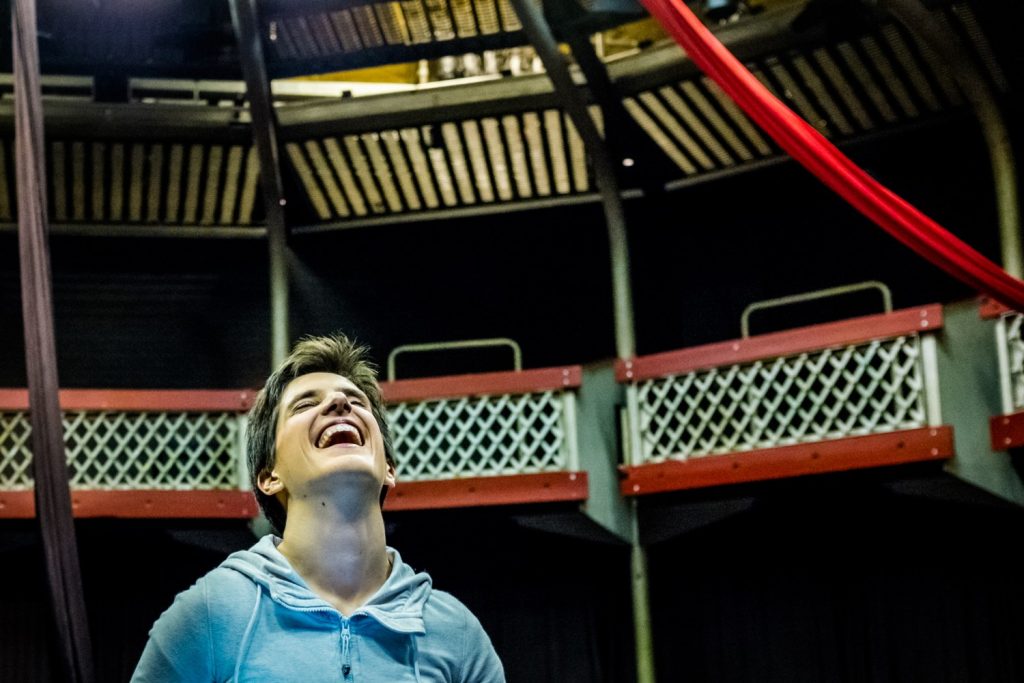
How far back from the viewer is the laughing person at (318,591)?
6.52 ft

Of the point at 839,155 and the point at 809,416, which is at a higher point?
the point at 839,155

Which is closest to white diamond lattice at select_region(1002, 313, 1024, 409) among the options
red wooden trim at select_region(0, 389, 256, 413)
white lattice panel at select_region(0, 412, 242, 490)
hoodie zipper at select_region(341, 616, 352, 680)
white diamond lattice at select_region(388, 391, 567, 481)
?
white diamond lattice at select_region(388, 391, 567, 481)

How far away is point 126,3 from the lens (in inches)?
357

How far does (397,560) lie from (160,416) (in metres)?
6.84

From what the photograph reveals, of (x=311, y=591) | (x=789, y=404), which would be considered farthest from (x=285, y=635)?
(x=789, y=404)

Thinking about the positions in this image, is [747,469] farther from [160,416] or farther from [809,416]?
[160,416]

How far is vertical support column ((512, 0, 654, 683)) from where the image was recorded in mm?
8367

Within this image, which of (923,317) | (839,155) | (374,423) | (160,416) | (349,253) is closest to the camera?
(374,423)

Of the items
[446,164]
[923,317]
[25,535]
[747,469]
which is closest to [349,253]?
[446,164]

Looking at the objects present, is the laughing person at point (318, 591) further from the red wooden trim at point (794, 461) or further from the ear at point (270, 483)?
the red wooden trim at point (794, 461)

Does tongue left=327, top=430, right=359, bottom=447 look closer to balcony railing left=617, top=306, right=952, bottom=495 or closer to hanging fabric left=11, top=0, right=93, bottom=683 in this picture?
hanging fabric left=11, top=0, right=93, bottom=683

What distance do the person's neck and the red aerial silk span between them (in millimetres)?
3247

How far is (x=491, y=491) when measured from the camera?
8.55m

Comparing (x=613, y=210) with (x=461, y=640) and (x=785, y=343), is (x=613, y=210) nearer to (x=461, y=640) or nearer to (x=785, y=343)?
(x=785, y=343)
